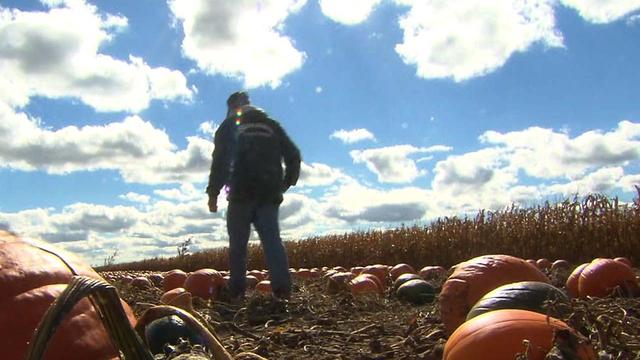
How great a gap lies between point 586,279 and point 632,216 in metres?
11.0

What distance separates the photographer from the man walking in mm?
7512

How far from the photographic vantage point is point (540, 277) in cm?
407

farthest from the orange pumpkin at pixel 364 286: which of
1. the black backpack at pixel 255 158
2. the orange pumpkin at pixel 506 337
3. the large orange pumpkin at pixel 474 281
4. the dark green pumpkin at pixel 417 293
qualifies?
the orange pumpkin at pixel 506 337

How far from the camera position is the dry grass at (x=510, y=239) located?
15852 mm

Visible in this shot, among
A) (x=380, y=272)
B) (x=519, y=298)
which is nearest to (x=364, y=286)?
(x=380, y=272)

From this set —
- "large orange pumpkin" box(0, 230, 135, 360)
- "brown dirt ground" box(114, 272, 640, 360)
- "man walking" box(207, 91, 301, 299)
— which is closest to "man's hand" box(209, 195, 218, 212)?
"man walking" box(207, 91, 301, 299)

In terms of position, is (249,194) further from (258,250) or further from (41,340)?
(258,250)

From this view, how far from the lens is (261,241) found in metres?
7.56

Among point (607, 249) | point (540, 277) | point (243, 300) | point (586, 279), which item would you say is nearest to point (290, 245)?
point (607, 249)

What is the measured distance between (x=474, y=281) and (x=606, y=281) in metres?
2.78

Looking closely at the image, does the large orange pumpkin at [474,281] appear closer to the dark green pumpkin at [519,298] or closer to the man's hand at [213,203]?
the dark green pumpkin at [519,298]

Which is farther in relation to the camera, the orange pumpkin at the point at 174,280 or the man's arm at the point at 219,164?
the orange pumpkin at the point at 174,280

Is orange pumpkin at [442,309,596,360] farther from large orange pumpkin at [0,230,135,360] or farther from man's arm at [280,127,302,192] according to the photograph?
man's arm at [280,127,302,192]

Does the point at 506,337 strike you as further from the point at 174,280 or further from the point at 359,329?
the point at 174,280
